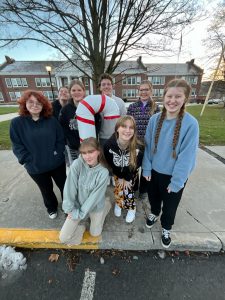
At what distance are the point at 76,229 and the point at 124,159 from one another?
1026 mm

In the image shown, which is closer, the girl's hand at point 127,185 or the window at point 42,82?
the girl's hand at point 127,185

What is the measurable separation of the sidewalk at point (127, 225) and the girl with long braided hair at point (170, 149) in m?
0.27

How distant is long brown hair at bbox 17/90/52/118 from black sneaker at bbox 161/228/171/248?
202 centimetres

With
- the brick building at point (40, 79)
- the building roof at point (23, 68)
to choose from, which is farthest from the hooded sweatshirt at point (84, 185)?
the building roof at point (23, 68)

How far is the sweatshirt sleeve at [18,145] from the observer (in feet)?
6.51

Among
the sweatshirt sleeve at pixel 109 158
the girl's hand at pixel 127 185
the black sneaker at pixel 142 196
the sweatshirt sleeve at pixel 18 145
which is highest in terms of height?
the sweatshirt sleeve at pixel 18 145

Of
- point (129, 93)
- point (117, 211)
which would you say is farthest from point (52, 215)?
point (129, 93)

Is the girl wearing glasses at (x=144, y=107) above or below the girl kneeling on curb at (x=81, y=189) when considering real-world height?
above

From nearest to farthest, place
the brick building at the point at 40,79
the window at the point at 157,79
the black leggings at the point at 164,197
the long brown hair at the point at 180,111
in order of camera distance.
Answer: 1. the long brown hair at the point at 180,111
2. the black leggings at the point at 164,197
3. the brick building at the point at 40,79
4. the window at the point at 157,79

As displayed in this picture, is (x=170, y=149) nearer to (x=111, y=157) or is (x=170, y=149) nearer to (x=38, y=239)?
(x=111, y=157)

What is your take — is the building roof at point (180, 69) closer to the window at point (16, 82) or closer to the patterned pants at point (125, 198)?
the window at point (16, 82)

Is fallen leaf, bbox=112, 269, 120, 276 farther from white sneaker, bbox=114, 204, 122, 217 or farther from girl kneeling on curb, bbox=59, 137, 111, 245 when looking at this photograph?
white sneaker, bbox=114, 204, 122, 217

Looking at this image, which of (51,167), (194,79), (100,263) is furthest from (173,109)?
(194,79)

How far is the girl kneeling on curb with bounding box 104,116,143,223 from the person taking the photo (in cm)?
198
